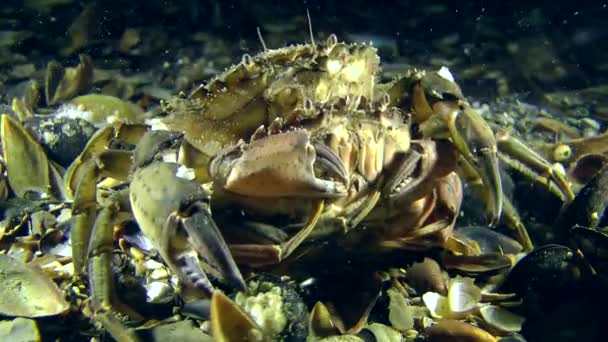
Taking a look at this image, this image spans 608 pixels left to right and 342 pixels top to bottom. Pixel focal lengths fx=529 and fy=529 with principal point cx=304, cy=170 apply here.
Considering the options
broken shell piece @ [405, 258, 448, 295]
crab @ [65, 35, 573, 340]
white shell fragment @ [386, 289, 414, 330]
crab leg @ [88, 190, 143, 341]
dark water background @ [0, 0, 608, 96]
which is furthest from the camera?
dark water background @ [0, 0, 608, 96]

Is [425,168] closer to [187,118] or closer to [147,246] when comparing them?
[187,118]

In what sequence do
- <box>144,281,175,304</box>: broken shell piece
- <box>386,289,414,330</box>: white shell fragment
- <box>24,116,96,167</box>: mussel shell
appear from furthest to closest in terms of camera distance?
1. <box>24,116,96,167</box>: mussel shell
2. <box>144,281,175,304</box>: broken shell piece
3. <box>386,289,414,330</box>: white shell fragment

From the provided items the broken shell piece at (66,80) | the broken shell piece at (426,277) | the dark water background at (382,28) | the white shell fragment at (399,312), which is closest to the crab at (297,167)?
the broken shell piece at (426,277)

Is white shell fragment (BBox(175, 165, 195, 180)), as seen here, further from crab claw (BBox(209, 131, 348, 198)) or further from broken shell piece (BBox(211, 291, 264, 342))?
broken shell piece (BBox(211, 291, 264, 342))

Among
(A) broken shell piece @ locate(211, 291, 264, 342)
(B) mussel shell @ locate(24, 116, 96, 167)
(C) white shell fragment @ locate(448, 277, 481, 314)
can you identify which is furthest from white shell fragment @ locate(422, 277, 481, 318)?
(B) mussel shell @ locate(24, 116, 96, 167)

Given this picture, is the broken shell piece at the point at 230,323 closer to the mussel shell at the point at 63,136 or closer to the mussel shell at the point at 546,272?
the mussel shell at the point at 546,272

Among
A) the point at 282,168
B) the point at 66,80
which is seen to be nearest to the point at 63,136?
the point at 66,80

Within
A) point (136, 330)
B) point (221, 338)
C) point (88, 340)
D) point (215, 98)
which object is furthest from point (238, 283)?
point (215, 98)
